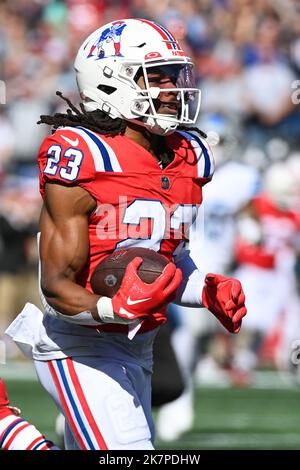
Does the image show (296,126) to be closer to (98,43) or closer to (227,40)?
(227,40)

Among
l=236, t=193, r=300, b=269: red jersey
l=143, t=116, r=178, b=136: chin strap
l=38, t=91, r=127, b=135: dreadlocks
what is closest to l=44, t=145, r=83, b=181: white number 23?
l=38, t=91, r=127, b=135: dreadlocks

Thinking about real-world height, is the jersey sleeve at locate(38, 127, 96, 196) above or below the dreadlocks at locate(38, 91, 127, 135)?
below

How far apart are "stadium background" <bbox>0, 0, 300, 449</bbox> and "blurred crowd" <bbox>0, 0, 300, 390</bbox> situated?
0.01 metres

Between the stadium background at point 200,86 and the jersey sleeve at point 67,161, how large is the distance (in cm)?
568

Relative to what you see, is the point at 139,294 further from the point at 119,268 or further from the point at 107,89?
the point at 107,89

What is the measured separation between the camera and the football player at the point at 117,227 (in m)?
3.40

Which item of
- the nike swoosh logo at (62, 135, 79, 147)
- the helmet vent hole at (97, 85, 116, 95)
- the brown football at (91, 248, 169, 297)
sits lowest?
the brown football at (91, 248, 169, 297)

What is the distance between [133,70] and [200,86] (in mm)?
7104

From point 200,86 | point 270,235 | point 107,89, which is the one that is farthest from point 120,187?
point 200,86

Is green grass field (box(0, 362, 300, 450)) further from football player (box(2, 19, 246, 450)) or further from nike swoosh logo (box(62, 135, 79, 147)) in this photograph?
nike swoosh logo (box(62, 135, 79, 147))

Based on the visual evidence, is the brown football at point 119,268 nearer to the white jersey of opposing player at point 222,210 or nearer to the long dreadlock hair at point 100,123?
the long dreadlock hair at point 100,123

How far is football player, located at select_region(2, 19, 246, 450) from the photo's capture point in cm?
340
